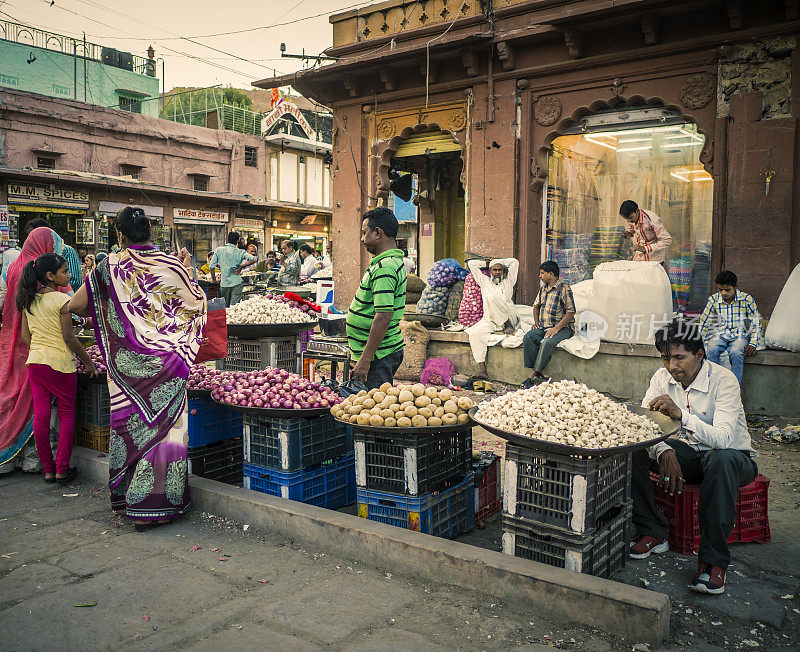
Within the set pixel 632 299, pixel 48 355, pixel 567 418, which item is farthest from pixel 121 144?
pixel 567 418

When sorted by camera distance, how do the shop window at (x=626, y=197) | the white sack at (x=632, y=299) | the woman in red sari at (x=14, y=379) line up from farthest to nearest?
the shop window at (x=626, y=197) → the white sack at (x=632, y=299) → the woman in red sari at (x=14, y=379)

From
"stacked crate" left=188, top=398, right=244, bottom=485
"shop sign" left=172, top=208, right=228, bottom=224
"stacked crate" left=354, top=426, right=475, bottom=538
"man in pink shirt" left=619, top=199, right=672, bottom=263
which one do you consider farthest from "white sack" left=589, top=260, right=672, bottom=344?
"shop sign" left=172, top=208, right=228, bottom=224

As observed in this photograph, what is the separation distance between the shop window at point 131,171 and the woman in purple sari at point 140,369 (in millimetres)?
21396

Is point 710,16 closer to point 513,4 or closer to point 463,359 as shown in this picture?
point 513,4

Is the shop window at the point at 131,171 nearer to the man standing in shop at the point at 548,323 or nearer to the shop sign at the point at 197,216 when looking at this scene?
the shop sign at the point at 197,216

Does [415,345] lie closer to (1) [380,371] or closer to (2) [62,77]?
(1) [380,371]

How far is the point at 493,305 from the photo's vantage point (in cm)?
895

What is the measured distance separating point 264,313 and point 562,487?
3.98m

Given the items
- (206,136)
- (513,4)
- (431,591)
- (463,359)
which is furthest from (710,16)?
(206,136)

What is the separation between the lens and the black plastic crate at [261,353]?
607 cm

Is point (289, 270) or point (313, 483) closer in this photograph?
point (313, 483)

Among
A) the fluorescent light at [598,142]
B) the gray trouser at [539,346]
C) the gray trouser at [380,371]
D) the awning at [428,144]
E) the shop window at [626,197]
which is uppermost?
the awning at [428,144]

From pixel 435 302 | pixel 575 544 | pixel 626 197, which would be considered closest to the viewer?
pixel 575 544

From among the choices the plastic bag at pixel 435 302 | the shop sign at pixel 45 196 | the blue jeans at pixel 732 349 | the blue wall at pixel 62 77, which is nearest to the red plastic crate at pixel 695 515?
the blue jeans at pixel 732 349
